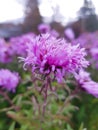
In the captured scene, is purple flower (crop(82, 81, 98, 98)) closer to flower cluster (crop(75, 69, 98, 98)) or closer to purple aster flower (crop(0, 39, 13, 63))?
flower cluster (crop(75, 69, 98, 98))

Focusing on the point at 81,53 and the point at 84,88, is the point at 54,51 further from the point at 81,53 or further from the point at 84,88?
the point at 84,88

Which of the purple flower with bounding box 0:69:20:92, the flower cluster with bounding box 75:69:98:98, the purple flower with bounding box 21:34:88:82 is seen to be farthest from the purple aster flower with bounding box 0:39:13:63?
the purple flower with bounding box 21:34:88:82

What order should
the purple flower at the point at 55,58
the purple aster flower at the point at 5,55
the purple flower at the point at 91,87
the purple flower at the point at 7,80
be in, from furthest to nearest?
the purple aster flower at the point at 5,55 → the purple flower at the point at 7,80 → the purple flower at the point at 91,87 → the purple flower at the point at 55,58

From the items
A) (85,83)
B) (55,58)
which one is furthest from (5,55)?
(55,58)

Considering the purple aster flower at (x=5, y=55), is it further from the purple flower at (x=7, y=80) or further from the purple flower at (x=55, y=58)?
the purple flower at (x=55, y=58)

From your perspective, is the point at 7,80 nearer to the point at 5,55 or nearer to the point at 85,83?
the point at 85,83

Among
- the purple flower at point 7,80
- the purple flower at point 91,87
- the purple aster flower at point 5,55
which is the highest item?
the purple aster flower at point 5,55

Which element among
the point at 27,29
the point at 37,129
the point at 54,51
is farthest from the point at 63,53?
the point at 27,29

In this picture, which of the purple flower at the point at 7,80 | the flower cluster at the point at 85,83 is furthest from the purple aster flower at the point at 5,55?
the flower cluster at the point at 85,83

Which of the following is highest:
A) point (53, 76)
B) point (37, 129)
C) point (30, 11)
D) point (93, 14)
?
point (30, 11)
